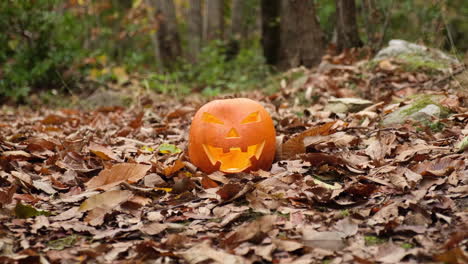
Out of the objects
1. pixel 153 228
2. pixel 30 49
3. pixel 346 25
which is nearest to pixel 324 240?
pixel 153 228

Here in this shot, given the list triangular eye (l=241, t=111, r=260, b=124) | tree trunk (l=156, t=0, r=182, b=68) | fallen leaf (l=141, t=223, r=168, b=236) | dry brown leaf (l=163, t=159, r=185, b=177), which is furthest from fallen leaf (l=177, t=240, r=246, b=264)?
tree trunk (l=156, t=0, r=182, b=68)

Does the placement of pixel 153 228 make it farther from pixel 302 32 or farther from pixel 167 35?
pixel 167 35

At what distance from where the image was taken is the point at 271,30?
9078 millimetres

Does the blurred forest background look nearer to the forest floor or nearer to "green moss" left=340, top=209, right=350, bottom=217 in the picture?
the forest floor

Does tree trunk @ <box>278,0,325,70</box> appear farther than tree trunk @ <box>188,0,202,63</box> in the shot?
No

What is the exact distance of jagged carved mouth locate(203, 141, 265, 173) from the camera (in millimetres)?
3061

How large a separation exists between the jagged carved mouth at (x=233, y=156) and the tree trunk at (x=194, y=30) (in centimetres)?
1062

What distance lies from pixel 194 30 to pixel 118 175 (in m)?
11.8

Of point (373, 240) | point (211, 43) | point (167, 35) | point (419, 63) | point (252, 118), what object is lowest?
point (373, 240)

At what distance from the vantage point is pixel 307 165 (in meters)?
3.01

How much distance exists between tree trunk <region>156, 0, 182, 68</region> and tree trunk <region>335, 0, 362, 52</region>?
18.4ft

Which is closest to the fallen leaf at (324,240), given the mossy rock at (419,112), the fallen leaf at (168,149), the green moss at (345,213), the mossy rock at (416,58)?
the green moss at (345,213)

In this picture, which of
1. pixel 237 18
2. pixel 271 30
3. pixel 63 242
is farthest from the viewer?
pixel 237 18

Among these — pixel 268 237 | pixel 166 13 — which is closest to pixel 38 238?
pixel 268 237
